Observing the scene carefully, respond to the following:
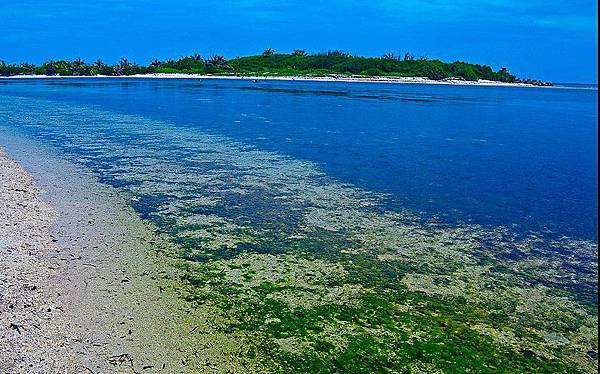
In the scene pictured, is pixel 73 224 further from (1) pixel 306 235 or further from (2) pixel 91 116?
(2) pixel 91 116

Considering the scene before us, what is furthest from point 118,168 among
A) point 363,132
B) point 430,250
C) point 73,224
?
point 363,132

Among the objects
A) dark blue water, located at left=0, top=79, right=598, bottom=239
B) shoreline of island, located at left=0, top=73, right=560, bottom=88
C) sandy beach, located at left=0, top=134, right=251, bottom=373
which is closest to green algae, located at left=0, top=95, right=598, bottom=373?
sandy beach, located at left=0, top=134, right=251, bottom=373

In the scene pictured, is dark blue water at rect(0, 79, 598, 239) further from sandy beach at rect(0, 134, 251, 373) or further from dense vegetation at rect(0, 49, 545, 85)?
dense vegetation at rect(0, 49, 545, 85)

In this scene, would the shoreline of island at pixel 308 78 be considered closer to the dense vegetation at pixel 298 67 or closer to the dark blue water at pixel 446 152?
the dense vegetation at pixel 298 67

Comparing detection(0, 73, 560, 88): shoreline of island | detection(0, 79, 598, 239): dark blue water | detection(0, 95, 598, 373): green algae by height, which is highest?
detection(0, 73, 560, 88): shoreline of island

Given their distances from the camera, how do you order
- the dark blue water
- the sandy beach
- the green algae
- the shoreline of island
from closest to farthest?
the sandy beach, the green algae, the dark blue water, the shoreline of island

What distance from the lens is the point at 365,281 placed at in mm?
7812

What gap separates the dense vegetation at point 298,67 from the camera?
363 feet

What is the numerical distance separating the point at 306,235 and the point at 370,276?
2.06 m

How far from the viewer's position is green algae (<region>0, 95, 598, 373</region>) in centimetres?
602

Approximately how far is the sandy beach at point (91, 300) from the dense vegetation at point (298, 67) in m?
109

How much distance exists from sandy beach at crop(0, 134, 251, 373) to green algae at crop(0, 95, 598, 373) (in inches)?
17.2

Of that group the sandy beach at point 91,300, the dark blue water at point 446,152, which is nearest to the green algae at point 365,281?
the sandy beach at point 91,300

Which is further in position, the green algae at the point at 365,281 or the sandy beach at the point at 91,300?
the green algae at the point at 365,281
